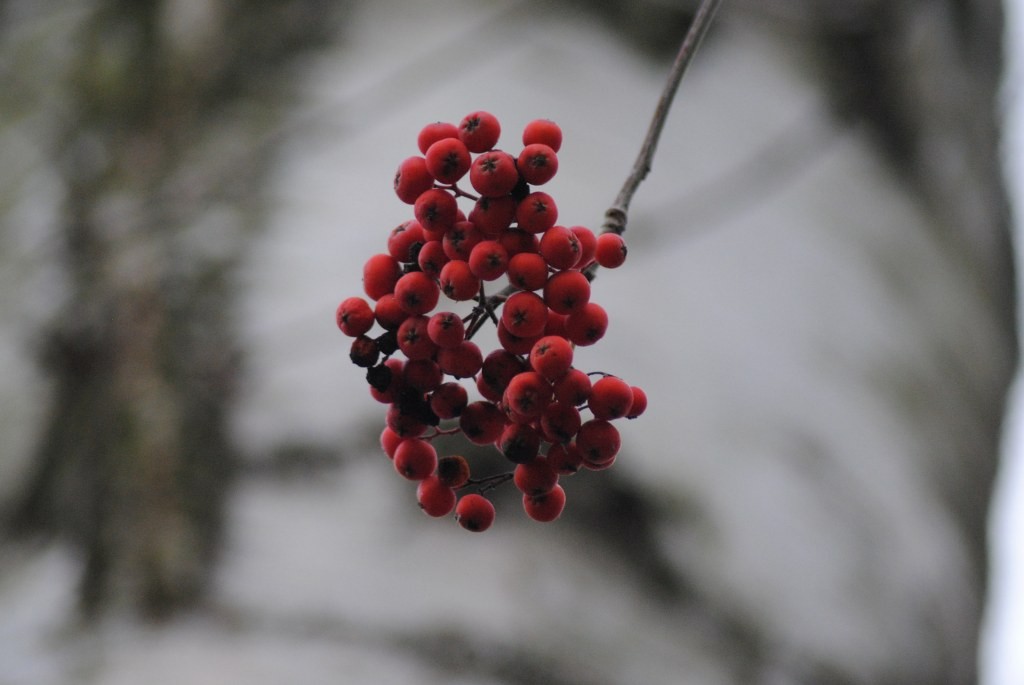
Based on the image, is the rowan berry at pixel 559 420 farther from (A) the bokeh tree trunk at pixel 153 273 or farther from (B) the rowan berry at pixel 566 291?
(A) the bokeh tree trunk at pixel 153 273

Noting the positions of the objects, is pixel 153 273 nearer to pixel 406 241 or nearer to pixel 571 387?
pixel 406 241

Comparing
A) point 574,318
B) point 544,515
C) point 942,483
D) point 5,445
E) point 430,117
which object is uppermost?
point 430,117

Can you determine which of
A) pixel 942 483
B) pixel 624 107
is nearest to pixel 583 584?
pixel 942 483

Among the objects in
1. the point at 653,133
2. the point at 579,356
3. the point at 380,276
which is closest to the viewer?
the point at 653,133

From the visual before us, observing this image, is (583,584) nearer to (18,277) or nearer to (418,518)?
(418,518)

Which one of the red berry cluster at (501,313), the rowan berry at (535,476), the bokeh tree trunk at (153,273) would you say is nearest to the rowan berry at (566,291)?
the red berry cluster at (501,313)

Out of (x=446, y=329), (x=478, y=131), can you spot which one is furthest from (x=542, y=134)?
(x=446, y=329)

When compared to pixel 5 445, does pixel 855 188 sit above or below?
above
